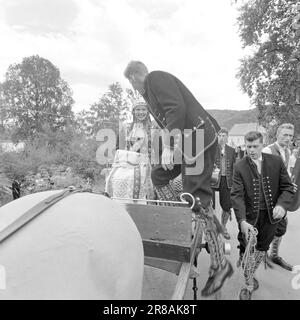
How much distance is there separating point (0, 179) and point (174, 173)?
4710mm

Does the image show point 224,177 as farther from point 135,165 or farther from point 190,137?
point 190,137

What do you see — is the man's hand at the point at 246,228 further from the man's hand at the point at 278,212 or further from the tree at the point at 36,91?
the tree at the point at 36,91

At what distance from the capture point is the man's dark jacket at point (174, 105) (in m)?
2.16

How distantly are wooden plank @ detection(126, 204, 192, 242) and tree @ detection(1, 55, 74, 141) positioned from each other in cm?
3035

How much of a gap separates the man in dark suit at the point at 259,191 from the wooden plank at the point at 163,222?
95cm

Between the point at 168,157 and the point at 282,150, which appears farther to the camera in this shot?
the point at 282,150

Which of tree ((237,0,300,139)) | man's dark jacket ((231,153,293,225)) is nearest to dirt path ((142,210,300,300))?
man's dark jacket ((231,153,293,225))

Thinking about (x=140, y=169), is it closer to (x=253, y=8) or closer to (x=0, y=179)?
(x=0, y=179)

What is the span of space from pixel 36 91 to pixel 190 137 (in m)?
33.6

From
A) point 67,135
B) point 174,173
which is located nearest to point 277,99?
point 67,135

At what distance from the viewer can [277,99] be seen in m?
15.6

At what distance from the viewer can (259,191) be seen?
2721 mm

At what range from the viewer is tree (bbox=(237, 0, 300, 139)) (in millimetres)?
15398

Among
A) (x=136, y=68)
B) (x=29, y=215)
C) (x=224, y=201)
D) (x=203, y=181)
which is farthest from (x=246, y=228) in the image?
(x=224, y=201)
